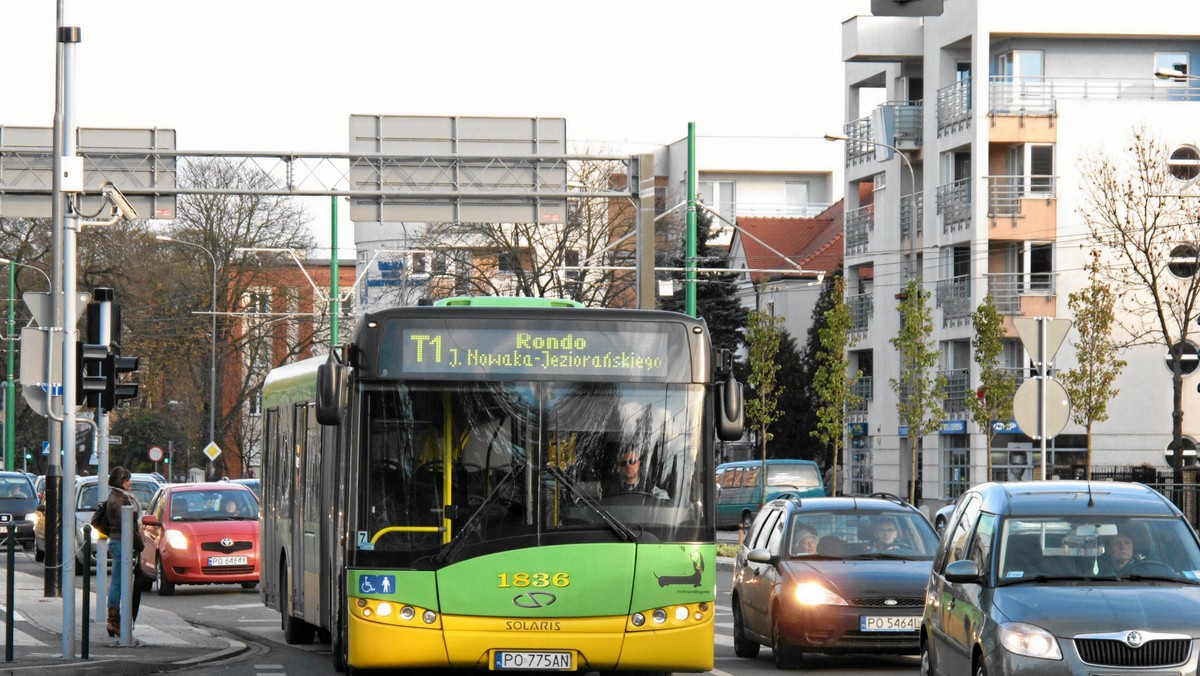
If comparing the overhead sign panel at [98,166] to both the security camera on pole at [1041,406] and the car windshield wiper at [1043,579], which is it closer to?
the security camera on pole at [1041,406]

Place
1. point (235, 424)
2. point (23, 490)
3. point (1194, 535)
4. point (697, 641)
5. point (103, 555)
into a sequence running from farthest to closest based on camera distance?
point (235, 424)
point (23, 490)
point (103, 555)
point (697, 641)
point (1194, 535)

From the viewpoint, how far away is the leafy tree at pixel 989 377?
4650 cm

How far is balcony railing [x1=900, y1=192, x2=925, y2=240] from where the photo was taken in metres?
61.6

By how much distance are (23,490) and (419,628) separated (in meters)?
33.3

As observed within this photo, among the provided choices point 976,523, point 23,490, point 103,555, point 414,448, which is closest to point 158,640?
point 103,555

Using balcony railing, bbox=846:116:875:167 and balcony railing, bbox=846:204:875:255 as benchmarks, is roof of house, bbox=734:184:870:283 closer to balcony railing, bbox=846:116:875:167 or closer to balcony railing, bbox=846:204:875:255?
balcony railing, bbox=846:204:875:255

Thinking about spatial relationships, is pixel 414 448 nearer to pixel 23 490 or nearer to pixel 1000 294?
pixel 23 490

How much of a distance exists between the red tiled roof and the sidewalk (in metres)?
67.8

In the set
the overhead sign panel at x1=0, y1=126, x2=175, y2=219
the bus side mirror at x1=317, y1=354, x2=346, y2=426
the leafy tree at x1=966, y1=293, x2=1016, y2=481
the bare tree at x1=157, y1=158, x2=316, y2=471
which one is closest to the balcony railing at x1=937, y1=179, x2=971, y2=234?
the leafy tree at x1=966, y1=293, x2=1016, y2=481

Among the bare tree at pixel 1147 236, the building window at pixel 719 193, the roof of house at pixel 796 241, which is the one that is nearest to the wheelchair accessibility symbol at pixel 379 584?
the bare tree at pixel 1147 236

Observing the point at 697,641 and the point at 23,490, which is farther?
the point at 23,490

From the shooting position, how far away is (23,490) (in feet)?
146

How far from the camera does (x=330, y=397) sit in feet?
43.3

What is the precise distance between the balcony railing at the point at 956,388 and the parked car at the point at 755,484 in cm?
977
